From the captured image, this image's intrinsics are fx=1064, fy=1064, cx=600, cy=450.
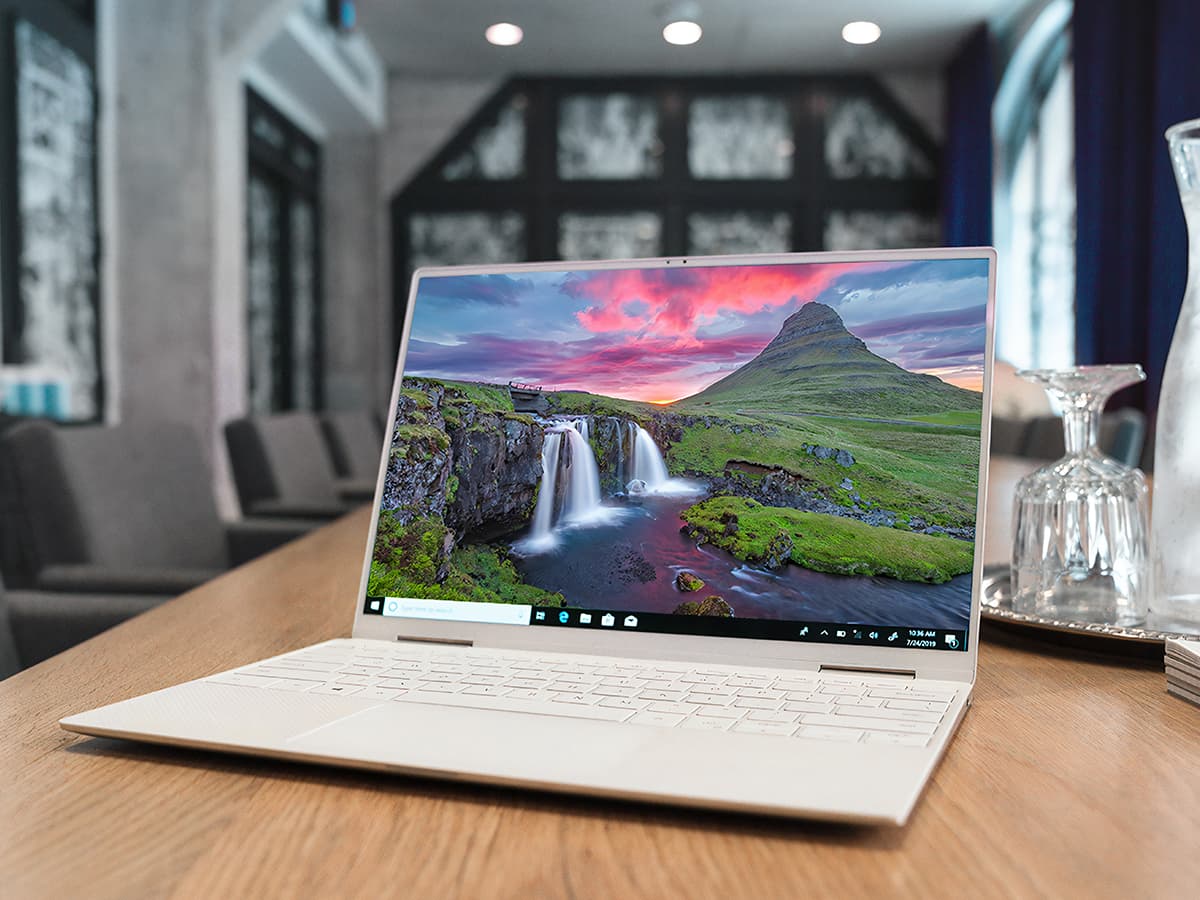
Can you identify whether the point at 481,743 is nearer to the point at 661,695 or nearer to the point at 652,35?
the point at 661,695

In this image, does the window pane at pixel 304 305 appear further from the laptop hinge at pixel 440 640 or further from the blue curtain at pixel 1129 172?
the laptop hinge at pixel 440 640

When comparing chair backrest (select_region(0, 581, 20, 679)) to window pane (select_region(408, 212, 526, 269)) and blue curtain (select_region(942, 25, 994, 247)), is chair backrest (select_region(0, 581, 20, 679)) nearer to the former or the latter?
blue curtain (select_region(942, 25, 994, 247))

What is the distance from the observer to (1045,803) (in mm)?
480

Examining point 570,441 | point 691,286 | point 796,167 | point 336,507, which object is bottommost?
point 336,507

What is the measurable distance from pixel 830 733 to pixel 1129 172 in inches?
181

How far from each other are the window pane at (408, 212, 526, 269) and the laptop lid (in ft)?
20.9

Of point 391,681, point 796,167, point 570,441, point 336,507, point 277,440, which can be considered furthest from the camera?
point 796,167

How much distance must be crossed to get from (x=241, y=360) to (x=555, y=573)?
4.61 meters

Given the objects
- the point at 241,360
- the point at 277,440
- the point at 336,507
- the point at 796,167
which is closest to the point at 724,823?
the point at 336,507

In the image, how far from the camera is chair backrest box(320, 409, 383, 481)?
3.67m

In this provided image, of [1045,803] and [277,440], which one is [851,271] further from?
[277,440]

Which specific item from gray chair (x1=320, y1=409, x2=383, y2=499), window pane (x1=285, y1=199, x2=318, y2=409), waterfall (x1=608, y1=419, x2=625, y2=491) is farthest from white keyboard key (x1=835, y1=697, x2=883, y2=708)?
window pane (x1=285, y1=199, x2=318, y2=409)

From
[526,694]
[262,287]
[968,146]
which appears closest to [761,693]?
[526,694]

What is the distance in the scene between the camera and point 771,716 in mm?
569
